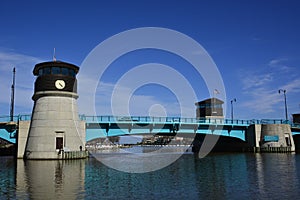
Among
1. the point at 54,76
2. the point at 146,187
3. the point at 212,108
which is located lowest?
the point at 146,187

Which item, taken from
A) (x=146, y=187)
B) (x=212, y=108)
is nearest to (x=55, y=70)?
(x=146, y=187)

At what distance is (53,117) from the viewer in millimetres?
45062

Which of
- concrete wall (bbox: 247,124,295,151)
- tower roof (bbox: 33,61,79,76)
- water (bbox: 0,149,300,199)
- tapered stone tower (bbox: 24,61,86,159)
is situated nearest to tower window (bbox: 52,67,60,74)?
tapered stone tower (bbox: 24,61,86,159)

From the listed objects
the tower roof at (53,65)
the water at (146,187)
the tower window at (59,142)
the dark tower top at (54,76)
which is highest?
the tower roof at (53,65)

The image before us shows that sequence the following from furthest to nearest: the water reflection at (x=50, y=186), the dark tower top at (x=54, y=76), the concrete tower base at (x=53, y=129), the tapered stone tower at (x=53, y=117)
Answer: the dark tower top at (x=54, y=76) < the tapered stone tower at (x=53, y=117) < the concrete tower base at (x=53, y=129) < the water reflection at (x=50, y=186)

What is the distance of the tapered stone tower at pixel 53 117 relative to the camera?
44125mm

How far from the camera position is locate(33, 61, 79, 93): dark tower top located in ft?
148

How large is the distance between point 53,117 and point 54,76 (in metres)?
5.89

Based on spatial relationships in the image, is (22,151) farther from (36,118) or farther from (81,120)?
(81,120)

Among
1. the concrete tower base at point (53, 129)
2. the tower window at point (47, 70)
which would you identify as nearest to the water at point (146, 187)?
the concrete tower base at point (53, 129)

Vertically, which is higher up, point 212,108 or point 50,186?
point 212,108

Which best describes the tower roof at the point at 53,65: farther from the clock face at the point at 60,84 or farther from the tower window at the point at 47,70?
the clock face at the point at 60,84

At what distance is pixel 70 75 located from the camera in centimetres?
4656

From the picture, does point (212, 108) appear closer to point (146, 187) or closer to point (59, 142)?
point (59, 142)
